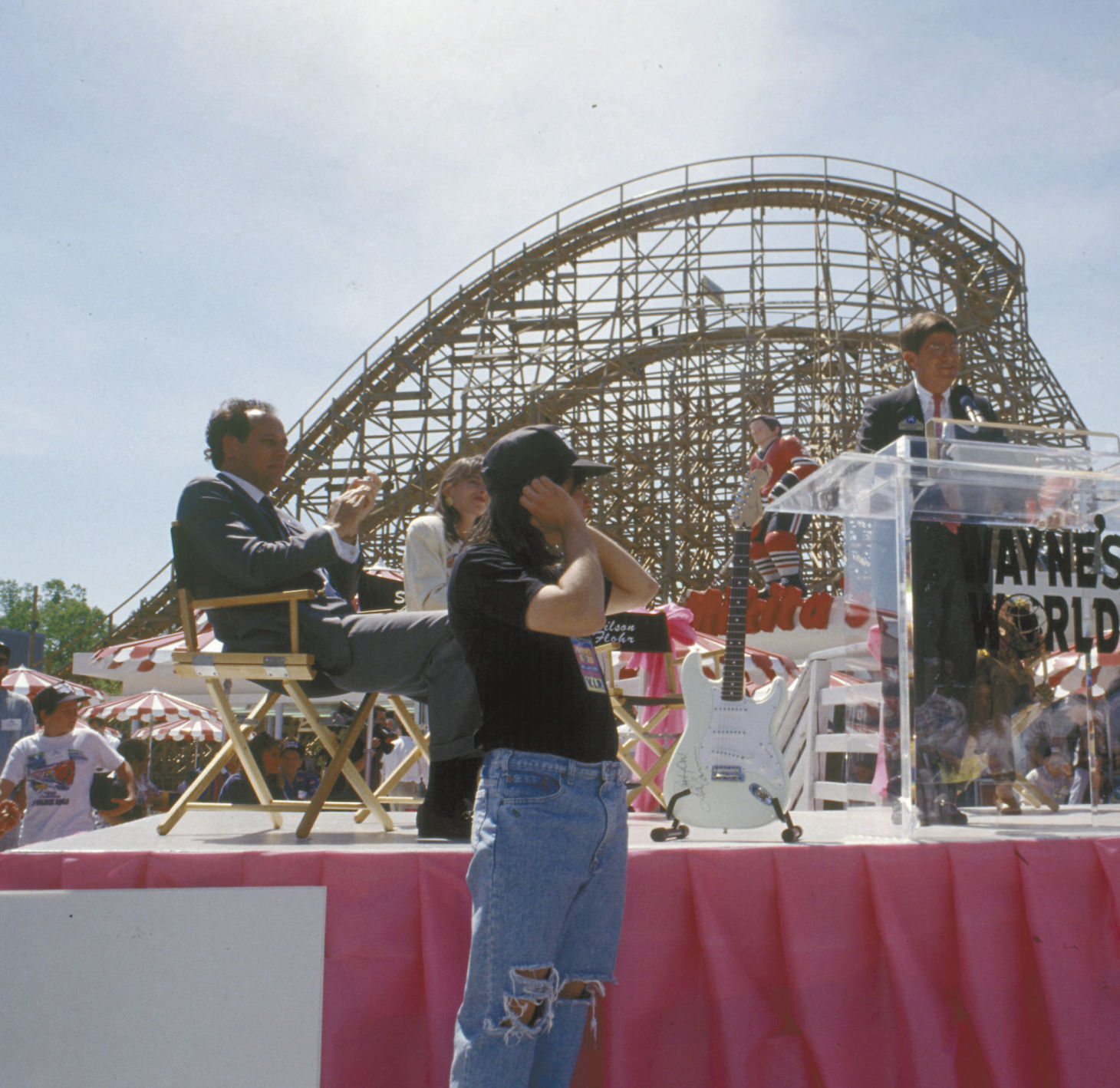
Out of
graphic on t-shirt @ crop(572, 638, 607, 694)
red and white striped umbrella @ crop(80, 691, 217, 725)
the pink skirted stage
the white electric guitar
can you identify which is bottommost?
red and white striped umbrella @ crop(80, 691, 217, 725)

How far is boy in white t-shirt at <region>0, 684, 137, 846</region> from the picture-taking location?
520 cm

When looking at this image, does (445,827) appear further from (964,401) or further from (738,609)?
(964,401)

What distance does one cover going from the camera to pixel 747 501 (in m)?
3.31

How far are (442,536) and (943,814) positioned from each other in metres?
2.08

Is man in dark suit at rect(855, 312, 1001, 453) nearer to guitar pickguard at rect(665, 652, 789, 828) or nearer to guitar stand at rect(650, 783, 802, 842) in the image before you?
guitar pickguard at rect(665, 652, 789, 828)

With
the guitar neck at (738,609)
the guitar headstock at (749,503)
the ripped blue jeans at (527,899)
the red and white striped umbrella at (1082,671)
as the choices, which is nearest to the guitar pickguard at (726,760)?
the guitar neck at (738,609)

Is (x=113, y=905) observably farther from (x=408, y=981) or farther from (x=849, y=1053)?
(x=849, y=1053)

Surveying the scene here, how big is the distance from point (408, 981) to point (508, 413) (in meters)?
15.9

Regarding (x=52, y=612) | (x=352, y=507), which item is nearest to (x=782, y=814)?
(x=352, y=507)

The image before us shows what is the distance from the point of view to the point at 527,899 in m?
1.75

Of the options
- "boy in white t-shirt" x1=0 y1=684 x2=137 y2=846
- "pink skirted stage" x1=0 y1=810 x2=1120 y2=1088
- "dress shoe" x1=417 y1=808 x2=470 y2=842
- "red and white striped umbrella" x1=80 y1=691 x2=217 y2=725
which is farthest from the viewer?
"red and white striped umbrella" x1=80 y1=691 x2=217 y2=725

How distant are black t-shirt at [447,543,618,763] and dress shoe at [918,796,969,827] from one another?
1204 millimetres
